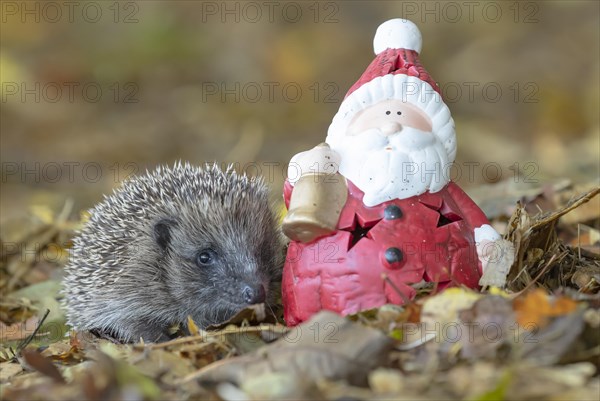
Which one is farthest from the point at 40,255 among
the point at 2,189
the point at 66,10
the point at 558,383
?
the point at 66,10

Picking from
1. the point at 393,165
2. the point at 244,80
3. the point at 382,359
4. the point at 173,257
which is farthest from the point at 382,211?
the point at 244,80

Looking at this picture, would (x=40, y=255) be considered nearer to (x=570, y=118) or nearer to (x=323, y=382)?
(x=323, y=382)

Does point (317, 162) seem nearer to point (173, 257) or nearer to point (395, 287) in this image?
point (395, 287)

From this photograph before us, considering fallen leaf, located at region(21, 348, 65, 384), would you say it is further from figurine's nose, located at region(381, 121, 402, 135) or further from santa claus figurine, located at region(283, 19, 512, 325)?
figurine's nose, located at region(381, 121, 402, 135)

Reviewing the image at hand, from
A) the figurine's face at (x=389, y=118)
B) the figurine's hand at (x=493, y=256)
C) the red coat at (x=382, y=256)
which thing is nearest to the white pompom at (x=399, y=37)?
the figurine's face at (x=389, y=118)

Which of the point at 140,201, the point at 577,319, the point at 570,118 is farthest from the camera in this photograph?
the point at 570,118

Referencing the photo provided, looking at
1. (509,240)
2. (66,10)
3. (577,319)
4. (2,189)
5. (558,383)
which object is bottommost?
(558,383)

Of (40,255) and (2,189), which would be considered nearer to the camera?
(40,255)
